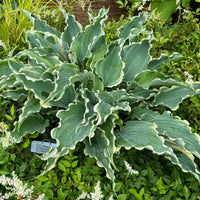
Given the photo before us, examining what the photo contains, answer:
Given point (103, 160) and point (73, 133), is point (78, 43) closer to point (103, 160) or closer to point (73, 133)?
point (73, 133)

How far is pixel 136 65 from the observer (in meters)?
1.88

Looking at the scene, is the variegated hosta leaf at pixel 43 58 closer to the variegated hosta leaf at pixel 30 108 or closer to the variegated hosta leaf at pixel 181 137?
the variegated hosta leaf at pixel 30 108

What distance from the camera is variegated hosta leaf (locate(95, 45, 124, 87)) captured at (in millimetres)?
1644

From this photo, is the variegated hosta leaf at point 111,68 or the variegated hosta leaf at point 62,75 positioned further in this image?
the variegated hosta leaf at point 111,68

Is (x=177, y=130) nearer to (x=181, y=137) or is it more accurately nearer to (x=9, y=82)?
(x=181, y=137)

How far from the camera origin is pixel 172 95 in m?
1.75

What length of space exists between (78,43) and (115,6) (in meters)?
2.80

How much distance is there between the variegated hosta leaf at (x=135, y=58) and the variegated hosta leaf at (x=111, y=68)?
0.69 ft

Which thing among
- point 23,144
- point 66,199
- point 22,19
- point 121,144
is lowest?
point 66,199

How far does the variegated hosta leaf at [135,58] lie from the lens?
1.84m

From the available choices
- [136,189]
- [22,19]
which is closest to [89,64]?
[136,189]

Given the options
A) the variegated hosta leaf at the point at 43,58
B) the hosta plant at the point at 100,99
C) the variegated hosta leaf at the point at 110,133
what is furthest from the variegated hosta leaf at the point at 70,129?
the variegated hosta leaf at the point at 43,58

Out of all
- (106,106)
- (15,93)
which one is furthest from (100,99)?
(15,93)

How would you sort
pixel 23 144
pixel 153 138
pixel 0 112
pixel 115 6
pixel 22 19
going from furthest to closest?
pixel 115 6, pixel 22 19, pixel 0 112, pixel 23 144, pixel 153 138
